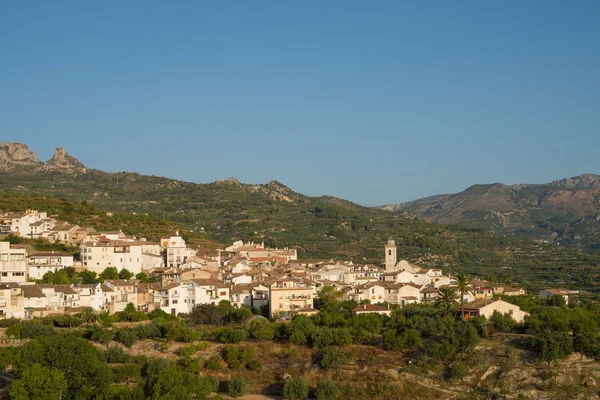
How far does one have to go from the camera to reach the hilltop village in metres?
54.8

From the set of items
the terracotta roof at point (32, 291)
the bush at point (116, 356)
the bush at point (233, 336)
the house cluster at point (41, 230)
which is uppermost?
the house cluster at point (41, 230)

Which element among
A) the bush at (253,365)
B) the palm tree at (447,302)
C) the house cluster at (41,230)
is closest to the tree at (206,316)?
the bush at (253,365)

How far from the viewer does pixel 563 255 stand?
120m

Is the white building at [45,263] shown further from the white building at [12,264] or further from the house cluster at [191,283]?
the white building at [12,264]

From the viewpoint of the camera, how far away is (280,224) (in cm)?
12750

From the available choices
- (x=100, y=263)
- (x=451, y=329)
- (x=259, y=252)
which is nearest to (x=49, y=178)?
(x=259, y=252)

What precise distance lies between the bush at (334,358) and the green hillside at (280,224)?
3607 cm

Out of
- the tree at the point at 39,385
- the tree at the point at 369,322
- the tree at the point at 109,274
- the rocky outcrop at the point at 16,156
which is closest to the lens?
the tree at the point at 39,385

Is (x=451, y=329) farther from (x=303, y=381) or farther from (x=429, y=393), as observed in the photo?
(x=303, y=381)

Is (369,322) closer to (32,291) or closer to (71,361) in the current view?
(71,361)

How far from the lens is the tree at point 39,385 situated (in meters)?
39.0

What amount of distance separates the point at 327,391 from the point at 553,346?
12.9 meters

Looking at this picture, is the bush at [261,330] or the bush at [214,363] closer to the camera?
the bush at [214,363]

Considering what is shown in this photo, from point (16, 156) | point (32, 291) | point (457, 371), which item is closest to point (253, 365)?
point (457, 371)
